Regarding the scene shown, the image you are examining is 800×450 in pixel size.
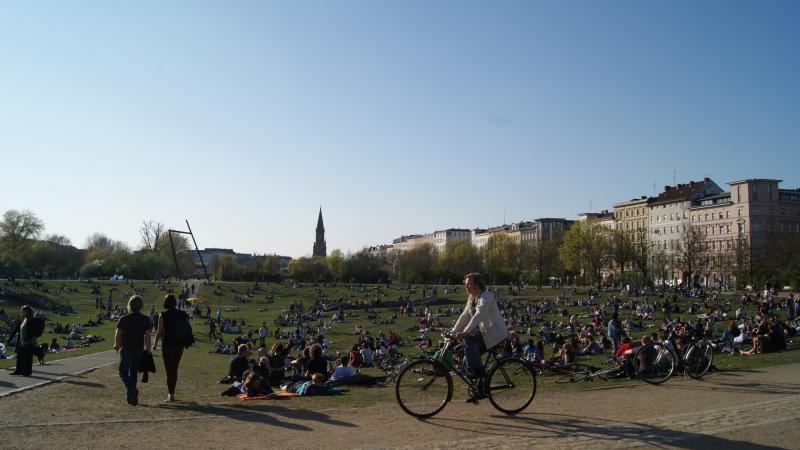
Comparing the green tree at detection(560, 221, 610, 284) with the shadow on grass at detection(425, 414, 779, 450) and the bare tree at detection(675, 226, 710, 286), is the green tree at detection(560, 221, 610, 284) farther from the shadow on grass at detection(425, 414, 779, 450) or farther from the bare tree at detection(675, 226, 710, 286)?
the shadow on grass at detection(425, 414, 779, 450)

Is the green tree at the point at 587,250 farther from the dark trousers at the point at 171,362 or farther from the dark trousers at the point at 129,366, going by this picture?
the dark trousers at the point at 129,366

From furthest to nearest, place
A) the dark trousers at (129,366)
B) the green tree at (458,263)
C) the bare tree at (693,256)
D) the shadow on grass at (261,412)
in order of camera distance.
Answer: the green tree at (458,263) < the bare tree at (693,256) < the dark trousers at (129,366) < the shadow on grass at (261,412)

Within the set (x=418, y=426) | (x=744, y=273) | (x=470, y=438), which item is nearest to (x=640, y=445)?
(x=470, y=438)

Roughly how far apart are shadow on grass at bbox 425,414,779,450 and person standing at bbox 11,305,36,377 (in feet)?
30.2

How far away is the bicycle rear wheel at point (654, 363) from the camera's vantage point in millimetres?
10492

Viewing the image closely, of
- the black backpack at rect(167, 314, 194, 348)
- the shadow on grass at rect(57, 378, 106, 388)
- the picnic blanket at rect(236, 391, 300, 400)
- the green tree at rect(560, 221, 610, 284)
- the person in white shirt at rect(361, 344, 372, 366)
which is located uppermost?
the green tree at rect(560, 221, 610, 284)

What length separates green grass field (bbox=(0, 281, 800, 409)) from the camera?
10750 millimetres

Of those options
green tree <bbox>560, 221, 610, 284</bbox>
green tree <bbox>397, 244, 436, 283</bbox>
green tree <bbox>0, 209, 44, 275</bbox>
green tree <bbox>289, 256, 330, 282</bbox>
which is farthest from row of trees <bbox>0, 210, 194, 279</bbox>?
green tree <bbox>560, 221, 610, 284</bbox>

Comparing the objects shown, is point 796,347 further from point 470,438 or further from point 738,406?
point 470,438

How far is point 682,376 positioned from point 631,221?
106 m

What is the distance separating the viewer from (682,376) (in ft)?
37.2

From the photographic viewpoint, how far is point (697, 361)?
11.2 meters

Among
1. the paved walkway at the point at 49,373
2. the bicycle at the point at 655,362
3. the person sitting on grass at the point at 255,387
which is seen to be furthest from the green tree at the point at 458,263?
the person sitting on grass at the point at 255,387

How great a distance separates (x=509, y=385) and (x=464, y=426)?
96 cm
